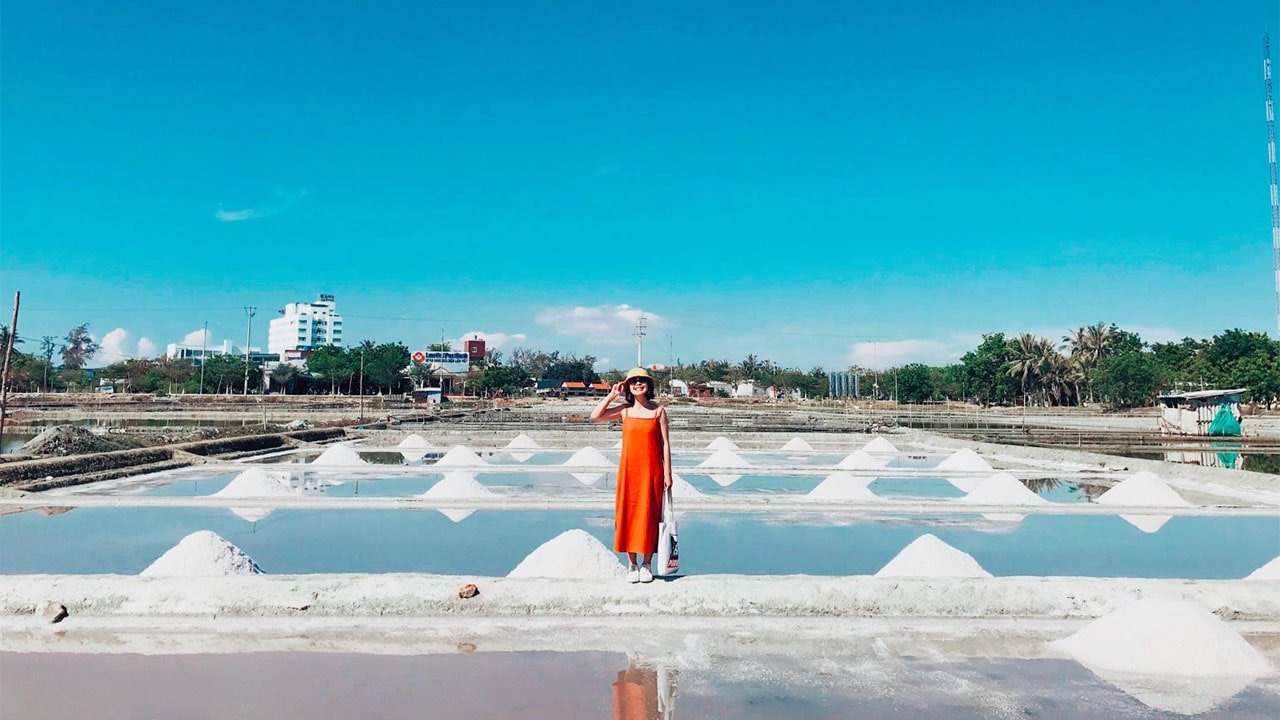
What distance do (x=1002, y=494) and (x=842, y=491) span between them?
173 centimetres

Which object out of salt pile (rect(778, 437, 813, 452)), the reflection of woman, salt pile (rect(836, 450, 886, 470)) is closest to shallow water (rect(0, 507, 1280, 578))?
the reflection of woman

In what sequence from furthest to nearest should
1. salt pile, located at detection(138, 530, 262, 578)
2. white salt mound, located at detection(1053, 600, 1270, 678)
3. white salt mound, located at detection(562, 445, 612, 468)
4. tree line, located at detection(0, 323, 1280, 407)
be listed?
tree line, located at detection(0, 323, 1280, 407), white salt mound, located at detection(562, 445, 612, 468), salt pile, located at detection(138, 530, 262, 578), white salt mound, located at detection(1053, 600, 1270, 678)

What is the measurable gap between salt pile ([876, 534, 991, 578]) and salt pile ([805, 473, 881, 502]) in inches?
150

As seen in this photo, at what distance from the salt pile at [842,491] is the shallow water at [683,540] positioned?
1043 millimetres

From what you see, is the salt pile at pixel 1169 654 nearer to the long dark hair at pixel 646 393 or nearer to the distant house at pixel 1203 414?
the long dark hair at pixel 646 393

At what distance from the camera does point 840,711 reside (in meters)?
2.43

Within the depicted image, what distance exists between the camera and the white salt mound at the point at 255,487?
8.41 meters

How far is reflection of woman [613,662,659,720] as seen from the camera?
2408 mm

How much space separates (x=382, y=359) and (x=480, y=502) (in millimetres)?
47793

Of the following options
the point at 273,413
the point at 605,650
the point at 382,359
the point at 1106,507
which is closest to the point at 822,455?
the point at 1106,507

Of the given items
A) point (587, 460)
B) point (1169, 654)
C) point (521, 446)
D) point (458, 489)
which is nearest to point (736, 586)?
point (1169, 654)

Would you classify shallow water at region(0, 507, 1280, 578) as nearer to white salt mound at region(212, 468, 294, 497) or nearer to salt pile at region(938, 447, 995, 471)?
white salt mound at region(212, 468, 294, 497)

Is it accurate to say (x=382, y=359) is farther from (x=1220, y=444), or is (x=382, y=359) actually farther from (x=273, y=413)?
(x=1220, y=444)

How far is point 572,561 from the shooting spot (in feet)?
14.2
